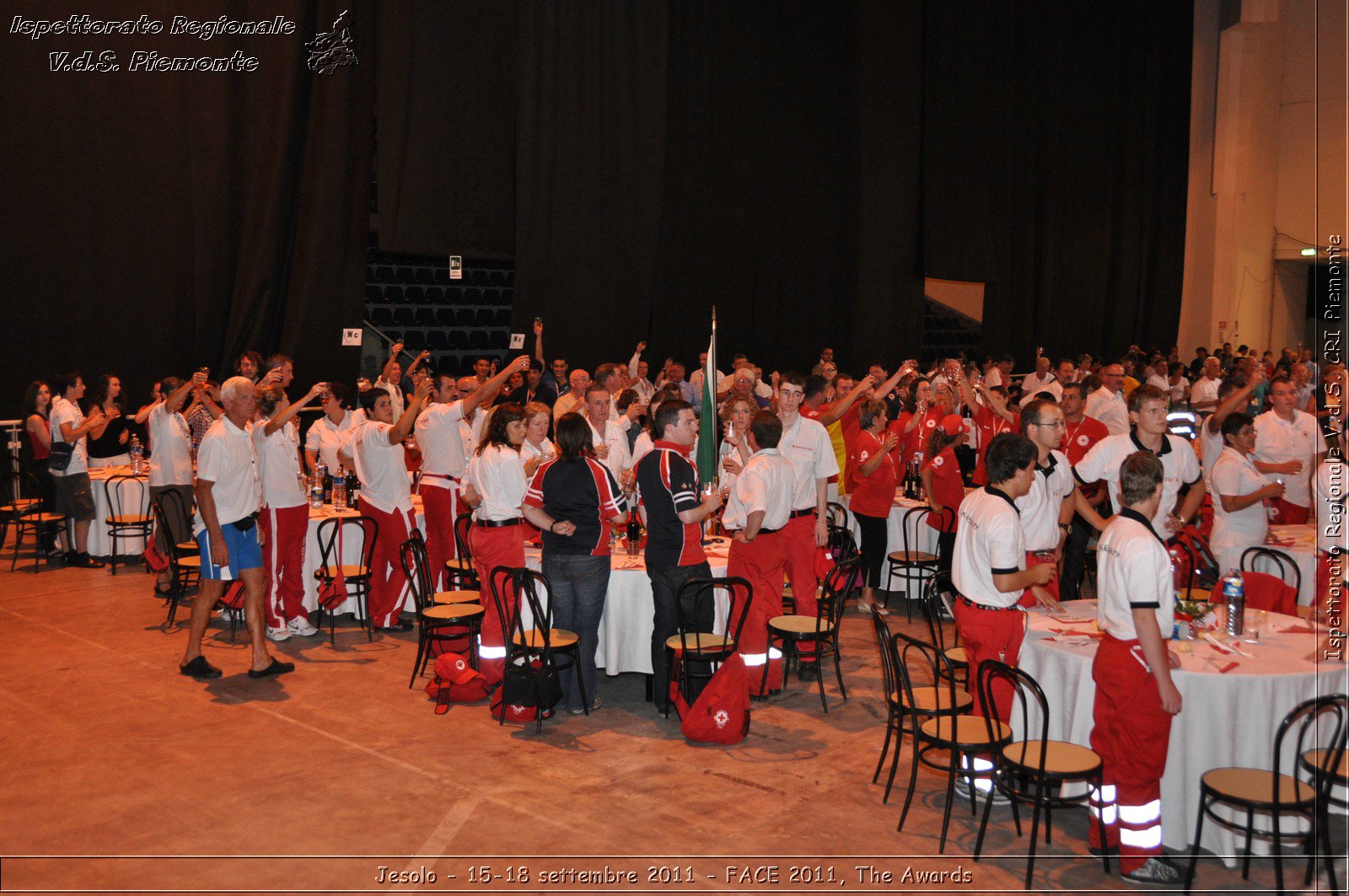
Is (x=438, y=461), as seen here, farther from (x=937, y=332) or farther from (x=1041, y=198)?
(x=1041, y=198)

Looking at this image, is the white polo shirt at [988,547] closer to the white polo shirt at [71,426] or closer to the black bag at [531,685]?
the black bag at [531,685]

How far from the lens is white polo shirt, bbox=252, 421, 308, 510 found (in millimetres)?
7012

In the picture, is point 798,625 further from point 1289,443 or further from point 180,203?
point 180,203

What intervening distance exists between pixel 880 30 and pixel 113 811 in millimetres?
16774

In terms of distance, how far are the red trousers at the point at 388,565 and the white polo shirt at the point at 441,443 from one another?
33cm

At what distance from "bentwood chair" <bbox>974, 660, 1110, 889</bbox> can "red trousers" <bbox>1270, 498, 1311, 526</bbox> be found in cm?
414

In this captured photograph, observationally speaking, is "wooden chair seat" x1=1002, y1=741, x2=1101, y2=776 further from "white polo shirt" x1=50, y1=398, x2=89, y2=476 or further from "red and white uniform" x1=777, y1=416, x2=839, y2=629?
"white polo shirt" x1=50, y1=398, x2=89, y2=476

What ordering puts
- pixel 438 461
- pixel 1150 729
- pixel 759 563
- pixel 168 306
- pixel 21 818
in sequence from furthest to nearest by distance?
pixel 168 306
pixel 438 461
pixel 759 563
pixel 21 818
pixel 1150 729

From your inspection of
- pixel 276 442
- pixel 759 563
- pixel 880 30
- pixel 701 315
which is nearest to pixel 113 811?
pixel 276 442

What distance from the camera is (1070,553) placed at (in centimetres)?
759

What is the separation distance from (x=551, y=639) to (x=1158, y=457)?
135 inches

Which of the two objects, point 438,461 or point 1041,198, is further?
point 1041,198

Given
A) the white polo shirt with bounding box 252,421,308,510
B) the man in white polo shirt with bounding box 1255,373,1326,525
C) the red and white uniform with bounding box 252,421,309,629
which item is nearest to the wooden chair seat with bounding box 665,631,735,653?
the red and white uniform with bounding box 252,421,309,629

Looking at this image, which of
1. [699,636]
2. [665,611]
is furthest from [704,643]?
[665,611]
